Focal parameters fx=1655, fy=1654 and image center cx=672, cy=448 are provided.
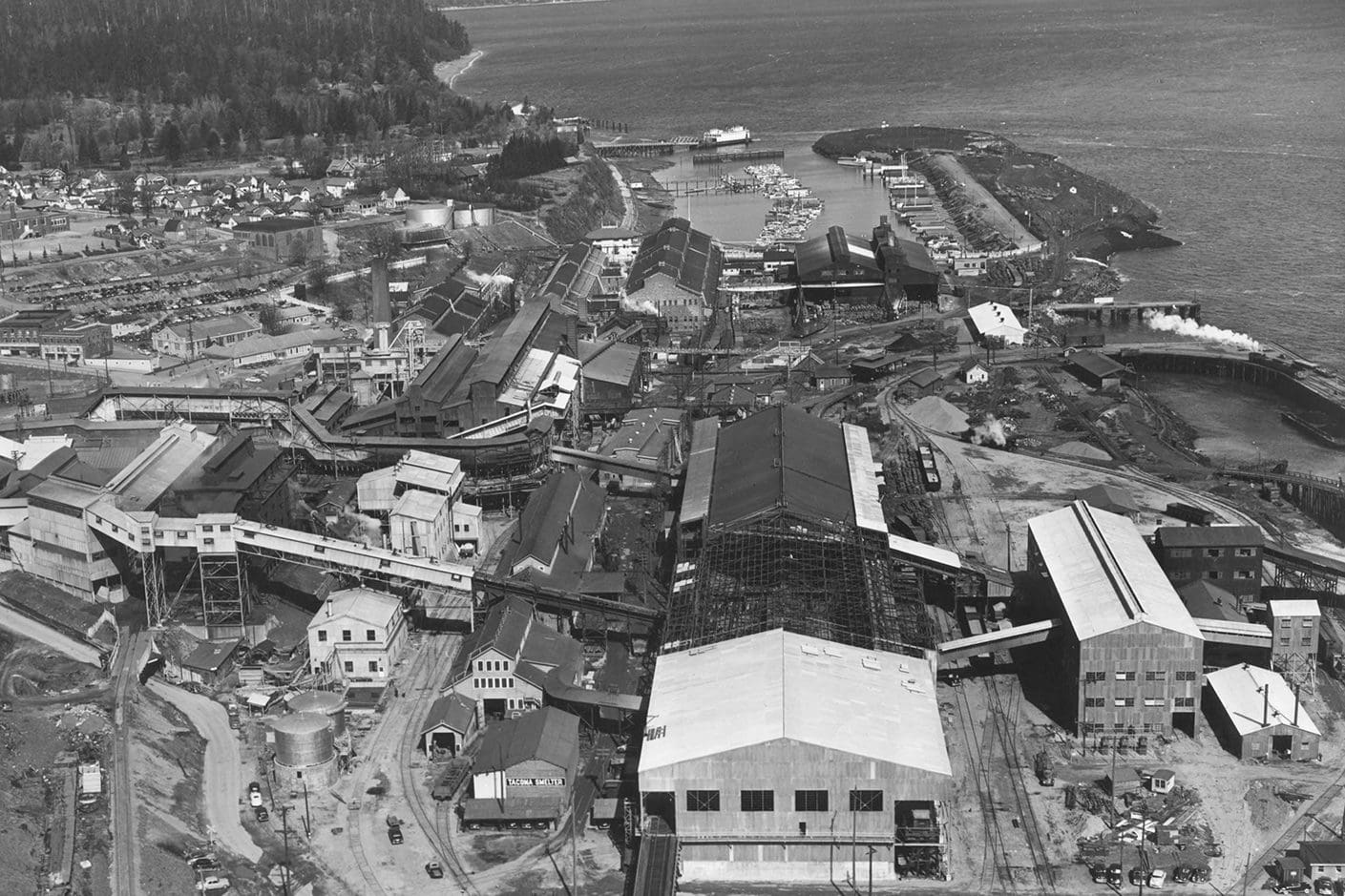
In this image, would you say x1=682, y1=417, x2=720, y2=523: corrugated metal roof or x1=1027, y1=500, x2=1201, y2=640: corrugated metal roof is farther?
x1=682, y1=417, x2=720, y2=523: corrugated metal roof

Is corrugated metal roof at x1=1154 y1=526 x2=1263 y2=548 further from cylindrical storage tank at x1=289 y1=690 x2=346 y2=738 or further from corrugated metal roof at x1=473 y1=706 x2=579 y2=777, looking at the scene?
cylindrical storage tank at x1=289 y1=690 x2=346 y2=738

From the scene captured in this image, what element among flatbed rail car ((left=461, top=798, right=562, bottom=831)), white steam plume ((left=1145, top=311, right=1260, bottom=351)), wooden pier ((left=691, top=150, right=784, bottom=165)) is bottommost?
wooden pier ((left=691, top=150, right=784, bottom=165))

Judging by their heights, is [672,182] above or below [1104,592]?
below

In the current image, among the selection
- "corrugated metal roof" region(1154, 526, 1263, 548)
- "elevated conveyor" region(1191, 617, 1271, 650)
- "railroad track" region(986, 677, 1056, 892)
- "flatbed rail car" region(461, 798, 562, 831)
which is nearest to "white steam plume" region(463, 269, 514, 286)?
"corrugated metal roof" region(1154, 526, 1263, 548)

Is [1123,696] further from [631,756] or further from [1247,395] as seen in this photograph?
[1247,395]

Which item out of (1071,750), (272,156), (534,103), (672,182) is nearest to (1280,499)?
(1071,750)

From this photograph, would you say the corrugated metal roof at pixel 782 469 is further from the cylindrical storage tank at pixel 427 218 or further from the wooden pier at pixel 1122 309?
the cylindrical storage tank at pixel 427 218
